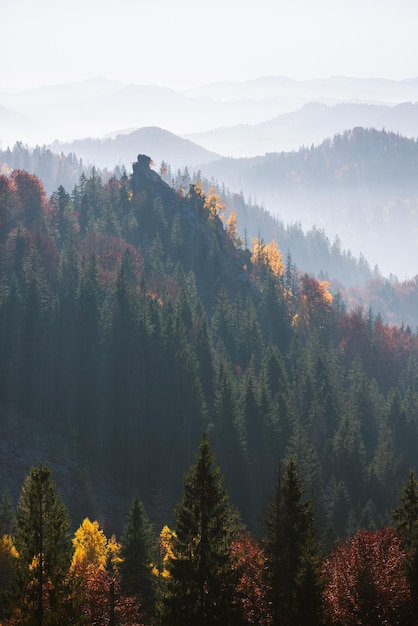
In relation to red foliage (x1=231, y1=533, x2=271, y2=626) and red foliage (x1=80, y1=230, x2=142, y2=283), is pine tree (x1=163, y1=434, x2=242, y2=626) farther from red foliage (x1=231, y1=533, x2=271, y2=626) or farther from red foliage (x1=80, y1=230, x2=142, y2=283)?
red foliage (x1=80, y1=230, x2=142, y2=283)

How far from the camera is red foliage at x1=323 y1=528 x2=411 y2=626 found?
103 ft

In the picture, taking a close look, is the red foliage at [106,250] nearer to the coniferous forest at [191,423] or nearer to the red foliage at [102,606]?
the coniferous forest at [191,423]

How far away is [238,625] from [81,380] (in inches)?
2603

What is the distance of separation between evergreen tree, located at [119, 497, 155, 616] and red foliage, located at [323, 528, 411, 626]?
11418mm

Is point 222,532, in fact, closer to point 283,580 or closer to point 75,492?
point 283,580

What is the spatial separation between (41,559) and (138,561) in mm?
16786

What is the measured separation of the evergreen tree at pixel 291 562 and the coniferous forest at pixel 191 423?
0.28ft

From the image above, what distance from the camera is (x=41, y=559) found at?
26.8 meters

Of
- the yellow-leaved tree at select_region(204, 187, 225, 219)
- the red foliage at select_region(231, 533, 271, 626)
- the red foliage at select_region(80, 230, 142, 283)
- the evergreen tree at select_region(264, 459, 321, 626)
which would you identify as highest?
the yellow-leaved tree at select_region(204, 187, 225, 219)

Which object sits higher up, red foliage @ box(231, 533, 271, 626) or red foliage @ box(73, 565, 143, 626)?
red foliage @ box(231, 533, 271, 626)

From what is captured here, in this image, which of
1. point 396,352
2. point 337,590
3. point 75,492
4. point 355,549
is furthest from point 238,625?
point 396,352

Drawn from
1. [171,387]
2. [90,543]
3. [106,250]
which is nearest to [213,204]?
[106,250]

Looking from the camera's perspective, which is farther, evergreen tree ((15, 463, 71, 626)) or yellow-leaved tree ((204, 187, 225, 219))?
yellow-leaved tree ((204, 187, 225, 219))

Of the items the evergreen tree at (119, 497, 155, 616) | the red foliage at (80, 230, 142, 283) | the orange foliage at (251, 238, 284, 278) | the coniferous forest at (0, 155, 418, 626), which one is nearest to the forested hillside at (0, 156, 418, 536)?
the coniferous forest at (0, 155, 418, 626)
